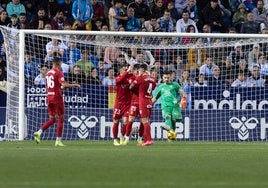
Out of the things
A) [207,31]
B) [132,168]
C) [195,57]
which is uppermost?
[207,31]

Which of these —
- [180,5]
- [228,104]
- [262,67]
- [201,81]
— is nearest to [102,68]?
[201,81]

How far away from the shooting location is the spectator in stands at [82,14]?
30359 mm

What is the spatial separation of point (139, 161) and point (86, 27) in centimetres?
1442

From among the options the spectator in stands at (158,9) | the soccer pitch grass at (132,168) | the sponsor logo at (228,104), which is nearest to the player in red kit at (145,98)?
the soccer pitch grass at (132,168)

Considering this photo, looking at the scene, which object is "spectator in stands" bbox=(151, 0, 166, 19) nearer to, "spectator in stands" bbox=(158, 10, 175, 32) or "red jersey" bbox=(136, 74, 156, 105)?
"spectator in stands" bbox=(158, 10, 175, 32)

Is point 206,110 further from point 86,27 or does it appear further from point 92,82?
point 86,27

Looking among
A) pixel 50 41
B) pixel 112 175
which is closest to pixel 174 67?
pixel 50 41

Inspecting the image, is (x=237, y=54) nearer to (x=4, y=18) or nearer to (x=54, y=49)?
(x=54, y=49)

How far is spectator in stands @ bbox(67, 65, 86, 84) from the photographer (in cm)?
2722

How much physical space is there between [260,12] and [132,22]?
14.1 ft

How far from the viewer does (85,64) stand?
27328mm

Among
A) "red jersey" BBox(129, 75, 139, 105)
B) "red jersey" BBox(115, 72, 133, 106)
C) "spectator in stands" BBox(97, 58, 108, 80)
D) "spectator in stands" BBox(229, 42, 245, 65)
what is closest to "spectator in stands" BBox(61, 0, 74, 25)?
"spectator in stands" BBox(97, 58, 108, 80)

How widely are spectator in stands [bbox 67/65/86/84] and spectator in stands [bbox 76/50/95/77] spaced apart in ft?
0.32

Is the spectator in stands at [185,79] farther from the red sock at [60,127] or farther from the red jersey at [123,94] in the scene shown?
the red sock at [60,127]
